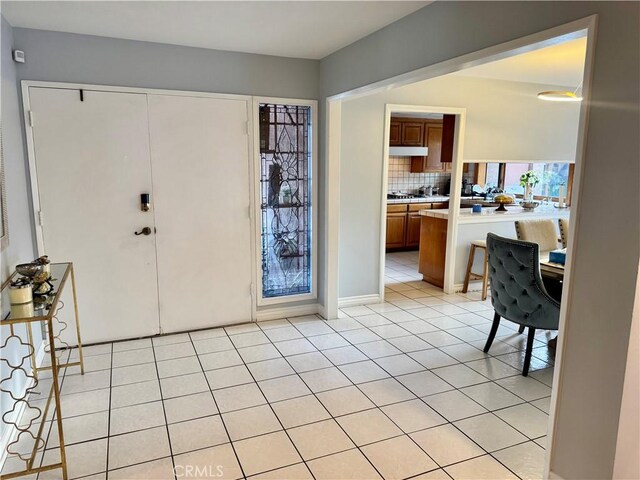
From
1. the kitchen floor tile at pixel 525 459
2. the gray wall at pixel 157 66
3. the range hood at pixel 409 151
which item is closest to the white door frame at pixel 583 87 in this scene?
the kitchen floor tile at pixel 525 459

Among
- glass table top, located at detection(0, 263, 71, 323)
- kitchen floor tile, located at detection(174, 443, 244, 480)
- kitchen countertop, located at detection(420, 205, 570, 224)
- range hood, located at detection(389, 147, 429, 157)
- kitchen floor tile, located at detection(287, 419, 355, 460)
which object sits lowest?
kitchen floor tile, located at detection(174, 443, 244, 480)

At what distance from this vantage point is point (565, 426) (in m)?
1.90

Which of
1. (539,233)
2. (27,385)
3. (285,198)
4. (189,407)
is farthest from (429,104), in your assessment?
(27,385)

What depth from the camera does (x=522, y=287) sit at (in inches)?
120

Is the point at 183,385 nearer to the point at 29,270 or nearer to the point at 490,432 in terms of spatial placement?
the point at 29,270

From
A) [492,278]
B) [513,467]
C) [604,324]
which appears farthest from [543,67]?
[513,467]

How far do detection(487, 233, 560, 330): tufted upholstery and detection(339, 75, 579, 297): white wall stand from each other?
1505mm

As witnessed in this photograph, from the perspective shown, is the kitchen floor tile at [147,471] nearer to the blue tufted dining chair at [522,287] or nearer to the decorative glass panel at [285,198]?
the decorative glass panel at [285,198]

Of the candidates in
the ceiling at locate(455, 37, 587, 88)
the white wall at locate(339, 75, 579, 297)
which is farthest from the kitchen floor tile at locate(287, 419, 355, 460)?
the ceiling at locate(455, 37, 587, 88)

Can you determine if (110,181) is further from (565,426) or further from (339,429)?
(565,426)

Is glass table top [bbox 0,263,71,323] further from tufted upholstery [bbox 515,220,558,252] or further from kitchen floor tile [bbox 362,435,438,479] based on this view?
tufted upholstery [bbox 515,220,558,252]

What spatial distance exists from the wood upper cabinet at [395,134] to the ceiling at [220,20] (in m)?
3.81

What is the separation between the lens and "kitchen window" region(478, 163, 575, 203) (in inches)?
253

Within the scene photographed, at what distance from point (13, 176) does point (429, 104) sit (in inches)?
146
